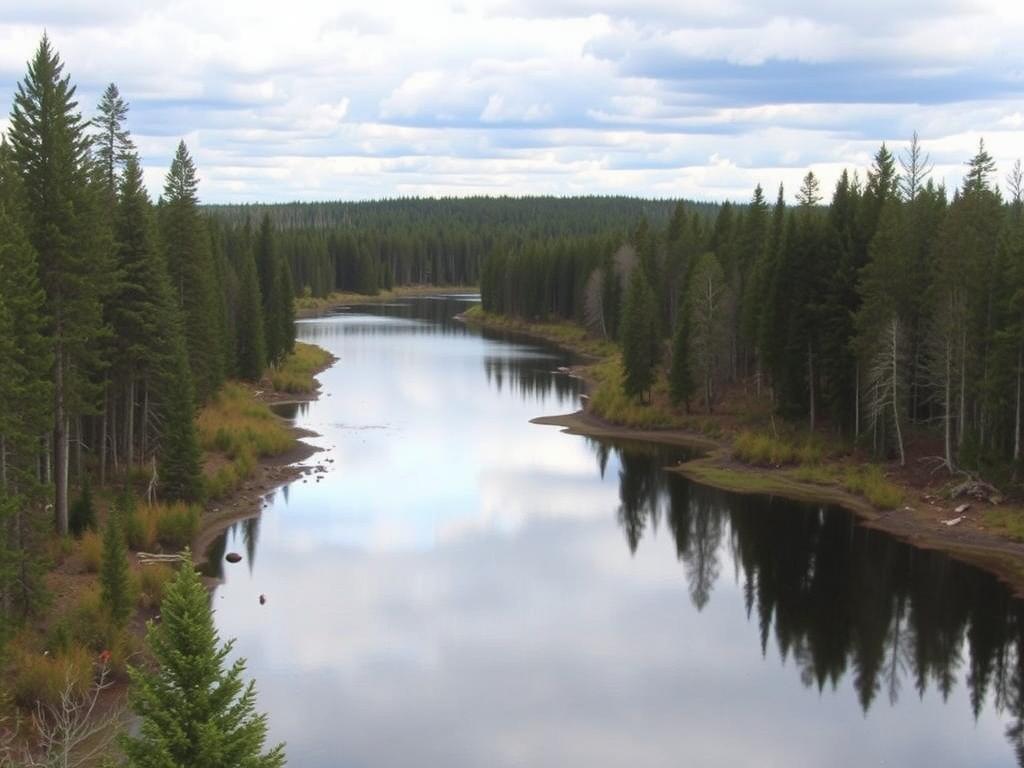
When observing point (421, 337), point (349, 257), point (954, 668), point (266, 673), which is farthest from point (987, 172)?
point (349, 257)

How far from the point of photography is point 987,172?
1965 inches

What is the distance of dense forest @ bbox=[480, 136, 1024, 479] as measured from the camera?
4666cm

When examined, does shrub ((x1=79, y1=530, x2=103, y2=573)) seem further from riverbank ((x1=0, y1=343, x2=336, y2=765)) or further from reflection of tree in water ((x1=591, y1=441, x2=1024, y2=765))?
reflection of tree in water ((x1=591, y1=441, x2=1024, y2=765))

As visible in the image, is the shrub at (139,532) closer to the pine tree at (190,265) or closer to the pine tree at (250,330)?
the pine tree at (190,265)

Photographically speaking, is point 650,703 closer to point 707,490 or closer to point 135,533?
point 135,533

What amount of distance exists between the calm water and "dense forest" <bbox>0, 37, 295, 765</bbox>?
5297 mm

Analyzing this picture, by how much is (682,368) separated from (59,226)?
39915mm

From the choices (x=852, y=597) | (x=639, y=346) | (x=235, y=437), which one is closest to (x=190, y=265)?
(x=235, y=437)

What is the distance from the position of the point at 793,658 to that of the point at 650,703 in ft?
19.5

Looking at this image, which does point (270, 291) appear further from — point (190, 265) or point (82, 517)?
point (82, 517)

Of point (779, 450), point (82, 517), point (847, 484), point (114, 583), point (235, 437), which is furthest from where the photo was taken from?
point (779, 450)

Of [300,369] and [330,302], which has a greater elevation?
[330,302]

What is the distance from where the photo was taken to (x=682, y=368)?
2608 inches

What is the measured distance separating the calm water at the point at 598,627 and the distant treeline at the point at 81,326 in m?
5.94
